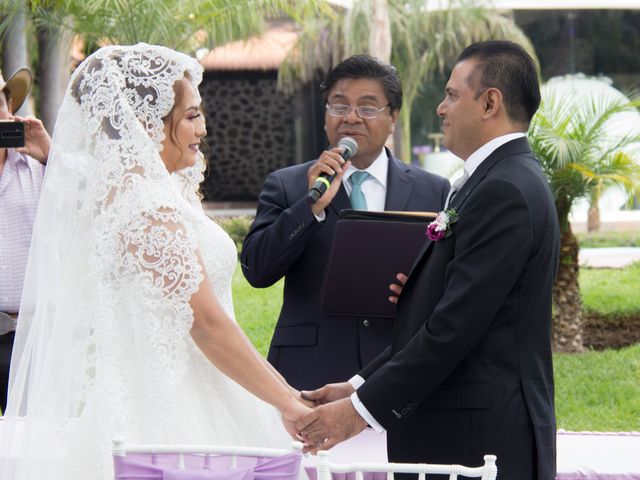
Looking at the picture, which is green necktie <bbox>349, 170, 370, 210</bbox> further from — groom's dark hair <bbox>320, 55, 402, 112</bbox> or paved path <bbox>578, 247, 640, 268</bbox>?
paved path <bbox>578, 247, 640, 268</bbox>

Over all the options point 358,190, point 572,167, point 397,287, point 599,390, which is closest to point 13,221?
point 358,190

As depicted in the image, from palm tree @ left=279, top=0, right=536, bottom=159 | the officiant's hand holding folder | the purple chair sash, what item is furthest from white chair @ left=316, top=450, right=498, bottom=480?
palm tree @ left=279, top=0, right=536, bottom=159

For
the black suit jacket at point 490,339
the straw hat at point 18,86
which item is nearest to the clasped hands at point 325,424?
the black suit jacket at point 490,339

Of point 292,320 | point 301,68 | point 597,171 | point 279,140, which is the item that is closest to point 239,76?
point 279,140

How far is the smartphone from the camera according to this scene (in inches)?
163

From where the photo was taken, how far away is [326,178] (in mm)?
3637

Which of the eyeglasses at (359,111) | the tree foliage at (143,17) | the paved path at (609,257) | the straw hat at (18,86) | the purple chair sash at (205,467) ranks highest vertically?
the tree foliage at (143,17)

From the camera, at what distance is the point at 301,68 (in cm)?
1792

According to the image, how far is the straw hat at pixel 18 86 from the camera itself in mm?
4773

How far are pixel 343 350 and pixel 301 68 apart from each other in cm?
1452

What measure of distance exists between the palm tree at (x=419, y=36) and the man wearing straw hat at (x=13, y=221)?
12225mm

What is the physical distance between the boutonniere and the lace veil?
667 mm

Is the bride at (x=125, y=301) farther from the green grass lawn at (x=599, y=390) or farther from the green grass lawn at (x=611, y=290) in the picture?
the green grass lawn at (x=611, y=290)

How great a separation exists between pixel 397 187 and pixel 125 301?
140 centimetres
